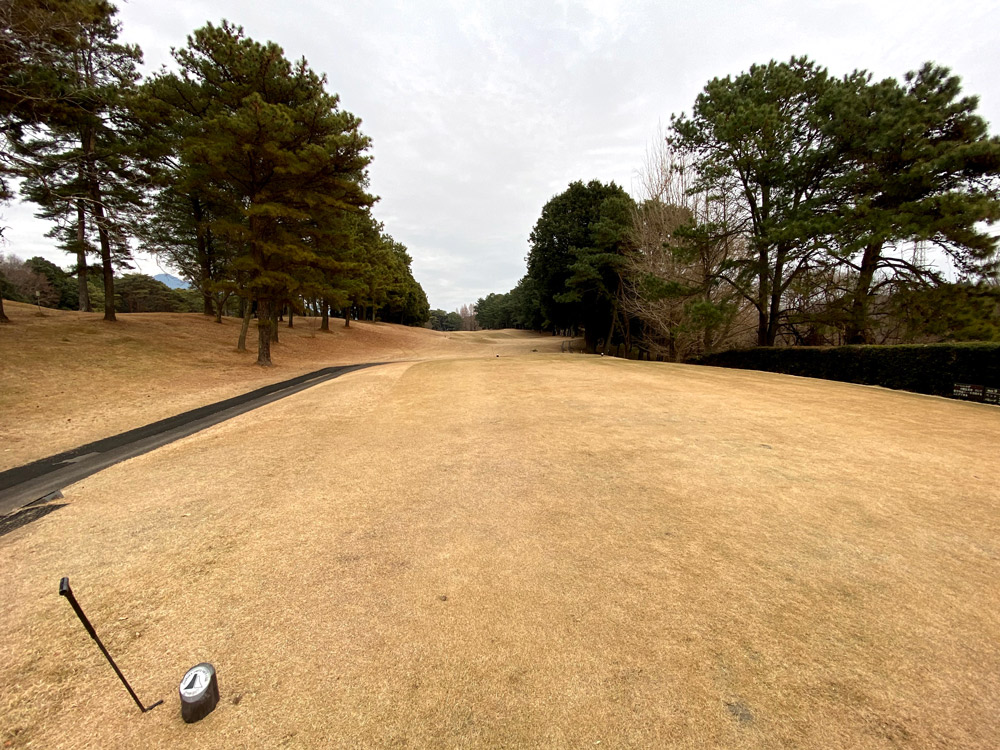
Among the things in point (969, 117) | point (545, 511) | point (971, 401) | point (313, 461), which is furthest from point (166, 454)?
point (969, 117)

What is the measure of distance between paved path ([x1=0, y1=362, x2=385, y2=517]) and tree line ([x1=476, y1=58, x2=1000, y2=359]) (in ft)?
51.4

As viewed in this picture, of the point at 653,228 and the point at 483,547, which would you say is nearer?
the point at 483,547

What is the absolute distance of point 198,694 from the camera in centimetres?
146

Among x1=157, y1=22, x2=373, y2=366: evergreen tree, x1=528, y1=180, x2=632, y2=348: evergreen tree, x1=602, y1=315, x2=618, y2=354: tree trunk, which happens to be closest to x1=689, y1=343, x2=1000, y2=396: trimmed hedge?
x1=528, y1=180, x2=632, y2=348: evergreen tree

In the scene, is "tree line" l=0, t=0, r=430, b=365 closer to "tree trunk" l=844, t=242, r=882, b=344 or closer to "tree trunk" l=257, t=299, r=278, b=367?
A: "tree trunk" l=257, t=299, r=278, b=367

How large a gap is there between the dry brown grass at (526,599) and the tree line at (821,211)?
37.4 ft

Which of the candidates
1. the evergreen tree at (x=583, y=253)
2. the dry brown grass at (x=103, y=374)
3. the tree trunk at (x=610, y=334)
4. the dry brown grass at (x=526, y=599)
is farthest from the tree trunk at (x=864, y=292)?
the dry brown grass at (x=103, y=374)

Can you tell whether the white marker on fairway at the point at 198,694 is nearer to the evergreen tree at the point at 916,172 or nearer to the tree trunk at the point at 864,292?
the evergreen tree at the point at 916,172

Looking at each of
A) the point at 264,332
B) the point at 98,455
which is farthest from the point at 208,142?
the point at 98,455

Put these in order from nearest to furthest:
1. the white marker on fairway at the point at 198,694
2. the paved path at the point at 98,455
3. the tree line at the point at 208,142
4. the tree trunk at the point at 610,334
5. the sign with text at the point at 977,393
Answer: the white marker on fairway at the point at 198,694, the paved path at the point at 98,455, the sign with text at the point at 977,393, the tree line at the point at 208,142, the tree trunk at the point at 610,334

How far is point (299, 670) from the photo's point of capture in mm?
1742

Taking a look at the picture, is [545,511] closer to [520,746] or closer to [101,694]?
[520,746]

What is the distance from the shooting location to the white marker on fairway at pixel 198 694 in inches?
57.5

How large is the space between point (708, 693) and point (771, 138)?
61.0 ft
